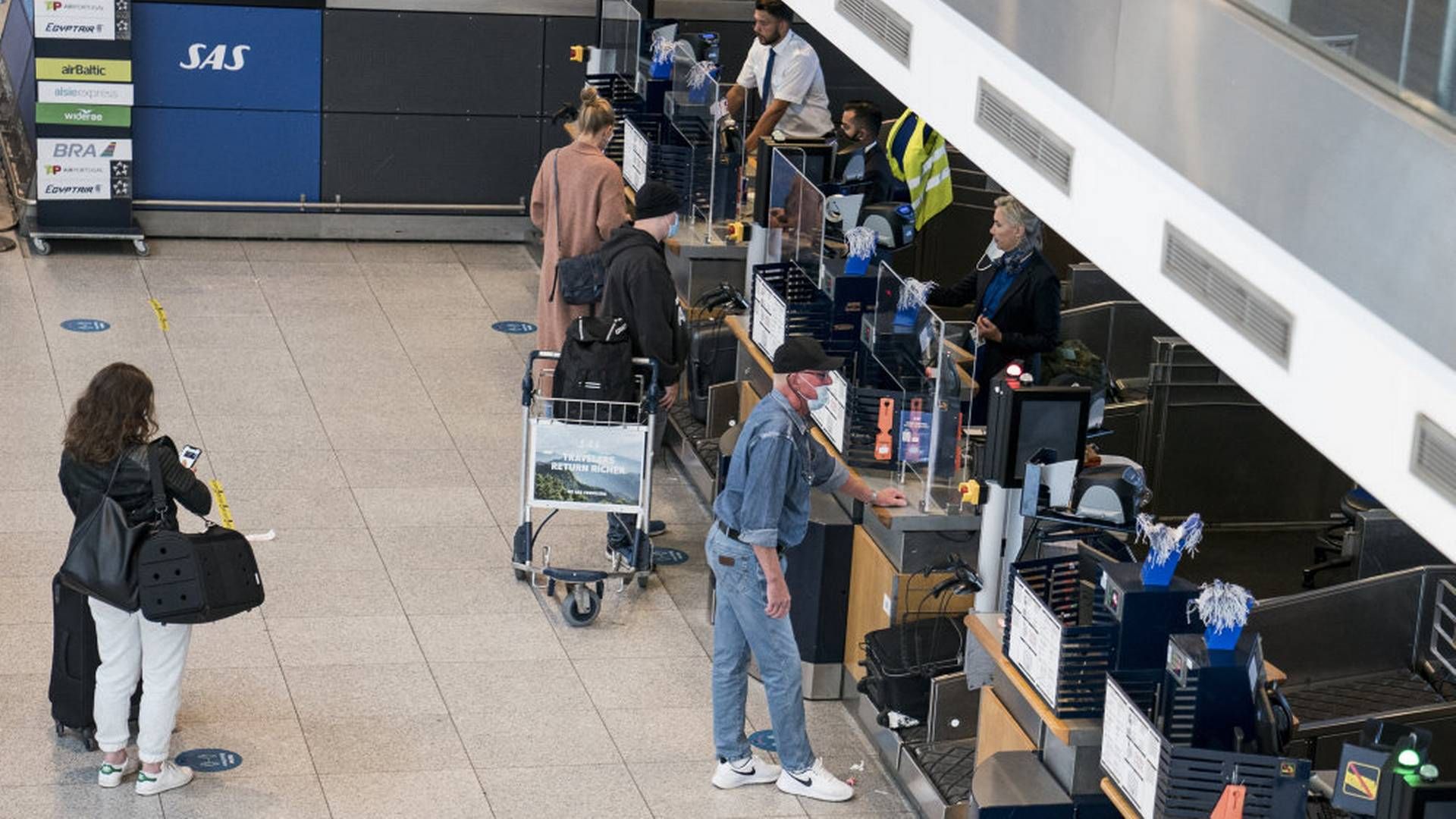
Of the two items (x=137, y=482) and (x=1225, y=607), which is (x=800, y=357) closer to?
(x=1225, y=607)

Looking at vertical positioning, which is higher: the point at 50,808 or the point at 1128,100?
the point at 1128,100

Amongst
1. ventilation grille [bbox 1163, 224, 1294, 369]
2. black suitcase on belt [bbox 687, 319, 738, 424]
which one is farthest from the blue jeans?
black suitcase on belt [bbox 687, 319, 738, 424]

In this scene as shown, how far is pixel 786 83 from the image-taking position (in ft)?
36.9

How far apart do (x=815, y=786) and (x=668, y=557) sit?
87.5 inches

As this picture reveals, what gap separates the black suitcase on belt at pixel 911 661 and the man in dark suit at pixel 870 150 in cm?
312

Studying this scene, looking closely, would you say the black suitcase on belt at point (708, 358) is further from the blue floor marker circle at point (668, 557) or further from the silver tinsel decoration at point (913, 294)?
the silver tinsel decoration at point (913, 294)

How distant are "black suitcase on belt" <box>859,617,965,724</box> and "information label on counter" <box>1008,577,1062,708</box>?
107 cm

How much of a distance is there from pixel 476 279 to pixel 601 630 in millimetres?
5237

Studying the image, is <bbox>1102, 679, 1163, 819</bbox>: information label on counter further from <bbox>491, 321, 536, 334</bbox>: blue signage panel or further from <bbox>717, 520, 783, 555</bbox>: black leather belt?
<bbox>491, 321, 536, 334</bbox>: blue signage panel

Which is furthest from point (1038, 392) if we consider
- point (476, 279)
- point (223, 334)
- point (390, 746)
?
point (476, 279)

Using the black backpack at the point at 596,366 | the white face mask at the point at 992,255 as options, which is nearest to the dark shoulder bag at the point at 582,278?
the black backpack at the point at 596,366

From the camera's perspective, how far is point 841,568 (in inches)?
314

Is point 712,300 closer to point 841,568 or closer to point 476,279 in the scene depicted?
point 841,568

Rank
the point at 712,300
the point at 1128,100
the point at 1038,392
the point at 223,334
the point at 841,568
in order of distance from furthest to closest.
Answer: the point at 223,334, the point at 712,300, the point at 841,568, the point at 1038,392, the point at 1128,100
